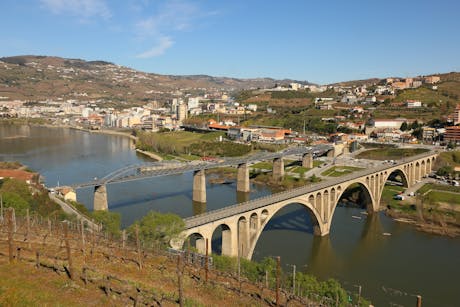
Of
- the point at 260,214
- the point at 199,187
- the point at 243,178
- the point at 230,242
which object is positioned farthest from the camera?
the point at 243,178

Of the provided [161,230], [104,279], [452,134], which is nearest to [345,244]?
[161,230]

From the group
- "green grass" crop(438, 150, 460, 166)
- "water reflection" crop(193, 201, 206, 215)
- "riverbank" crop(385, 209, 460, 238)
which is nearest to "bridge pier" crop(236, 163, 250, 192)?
"water reflection" crop(193, 201, 206, 215)

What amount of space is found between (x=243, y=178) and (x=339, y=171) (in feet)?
46.4

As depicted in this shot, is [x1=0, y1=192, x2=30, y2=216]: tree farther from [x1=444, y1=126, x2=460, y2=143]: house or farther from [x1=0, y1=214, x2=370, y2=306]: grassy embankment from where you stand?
[x1=444, y1=126, x2=460, y2=143]: house

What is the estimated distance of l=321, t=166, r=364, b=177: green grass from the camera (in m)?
51.1

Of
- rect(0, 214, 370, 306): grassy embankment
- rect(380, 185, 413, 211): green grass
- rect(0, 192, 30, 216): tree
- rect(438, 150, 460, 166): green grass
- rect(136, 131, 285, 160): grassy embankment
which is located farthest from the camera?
rect(136, 131, 285, 160): grassy embankment

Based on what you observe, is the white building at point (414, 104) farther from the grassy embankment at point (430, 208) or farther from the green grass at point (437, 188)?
the grassy embankment at point (430, 208)

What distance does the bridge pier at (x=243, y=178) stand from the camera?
46.4 m

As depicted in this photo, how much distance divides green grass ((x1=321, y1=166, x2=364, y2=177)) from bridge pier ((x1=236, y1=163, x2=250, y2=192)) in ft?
37.8

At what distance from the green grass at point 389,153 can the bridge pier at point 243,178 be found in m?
24.8

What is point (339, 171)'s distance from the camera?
5238 centimetres

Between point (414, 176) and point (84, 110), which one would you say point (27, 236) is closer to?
point (414, 176)

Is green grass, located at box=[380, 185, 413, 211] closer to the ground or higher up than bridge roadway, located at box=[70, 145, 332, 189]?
closer to the ground

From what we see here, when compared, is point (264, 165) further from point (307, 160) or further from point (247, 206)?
point (247, 206)
